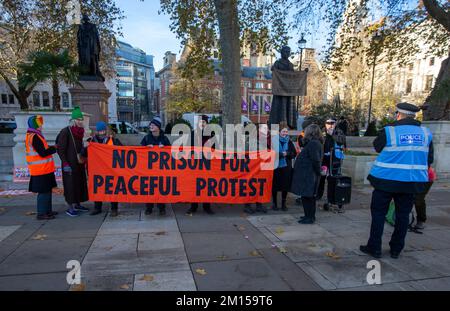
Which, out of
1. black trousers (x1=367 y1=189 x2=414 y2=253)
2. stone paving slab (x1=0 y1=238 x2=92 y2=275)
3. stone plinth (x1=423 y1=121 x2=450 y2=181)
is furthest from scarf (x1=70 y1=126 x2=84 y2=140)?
stone plinth (x1=423 y1=121 x2=450 y2=181)

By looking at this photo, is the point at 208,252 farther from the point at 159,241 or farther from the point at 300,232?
the point at 300,232

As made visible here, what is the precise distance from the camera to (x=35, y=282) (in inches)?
128

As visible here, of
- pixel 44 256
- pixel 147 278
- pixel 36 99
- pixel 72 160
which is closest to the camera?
pixel 147 278

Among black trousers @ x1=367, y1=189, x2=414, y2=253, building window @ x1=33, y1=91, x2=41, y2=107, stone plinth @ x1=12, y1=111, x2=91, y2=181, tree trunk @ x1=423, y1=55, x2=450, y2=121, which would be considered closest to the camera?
black trousers @ x1=367, y1=189, x2=414, y2=253

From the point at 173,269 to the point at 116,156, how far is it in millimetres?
2997

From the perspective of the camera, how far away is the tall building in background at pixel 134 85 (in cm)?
10019

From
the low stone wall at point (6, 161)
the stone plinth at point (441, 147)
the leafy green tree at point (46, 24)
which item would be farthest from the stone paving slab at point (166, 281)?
the leafy green tree at point (46, 24)

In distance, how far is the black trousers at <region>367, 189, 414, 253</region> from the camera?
3951 mm

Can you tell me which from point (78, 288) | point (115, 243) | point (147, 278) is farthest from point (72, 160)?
point (147, 278)

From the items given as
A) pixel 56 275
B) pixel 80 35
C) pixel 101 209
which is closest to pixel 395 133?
pixel 56 275

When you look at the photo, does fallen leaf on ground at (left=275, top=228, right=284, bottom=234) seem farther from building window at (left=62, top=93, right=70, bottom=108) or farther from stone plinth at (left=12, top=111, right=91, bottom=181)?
building window at (left=62, top=93, right=70, bottom=108)

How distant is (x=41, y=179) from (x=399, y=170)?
18.8 feet

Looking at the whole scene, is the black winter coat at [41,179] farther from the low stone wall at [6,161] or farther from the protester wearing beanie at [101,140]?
the low stone wall at [6,161]

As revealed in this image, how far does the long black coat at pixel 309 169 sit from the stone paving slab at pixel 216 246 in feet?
4.77
